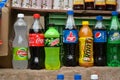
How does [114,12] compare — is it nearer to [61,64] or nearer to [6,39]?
[61,64]

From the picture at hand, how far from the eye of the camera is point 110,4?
2.61m

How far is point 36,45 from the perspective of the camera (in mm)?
2424

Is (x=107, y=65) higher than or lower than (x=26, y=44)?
lower

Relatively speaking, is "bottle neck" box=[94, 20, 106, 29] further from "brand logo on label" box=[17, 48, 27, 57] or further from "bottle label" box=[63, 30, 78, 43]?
"brand logo on label" box=[17, 48, 27, 57]

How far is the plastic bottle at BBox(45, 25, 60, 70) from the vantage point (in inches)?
94.7

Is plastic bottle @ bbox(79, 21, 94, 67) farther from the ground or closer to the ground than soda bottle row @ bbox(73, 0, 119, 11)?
closer to the ground

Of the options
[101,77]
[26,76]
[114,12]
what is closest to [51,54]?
[26,76]

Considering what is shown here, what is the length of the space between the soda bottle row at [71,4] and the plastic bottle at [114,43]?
12 cm

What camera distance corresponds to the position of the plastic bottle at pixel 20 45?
2.44 metres

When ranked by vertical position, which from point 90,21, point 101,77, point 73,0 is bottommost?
point 101,77

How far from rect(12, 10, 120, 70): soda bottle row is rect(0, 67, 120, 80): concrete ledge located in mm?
62

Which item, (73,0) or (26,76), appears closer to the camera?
(26,76)

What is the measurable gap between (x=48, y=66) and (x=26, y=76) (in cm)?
→ 18

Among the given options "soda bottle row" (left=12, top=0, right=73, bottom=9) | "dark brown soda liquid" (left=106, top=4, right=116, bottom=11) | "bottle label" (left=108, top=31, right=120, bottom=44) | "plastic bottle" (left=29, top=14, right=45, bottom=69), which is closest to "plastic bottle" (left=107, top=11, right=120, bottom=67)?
"bottle label" (left=108, top=31, right=120, bottom=44)
